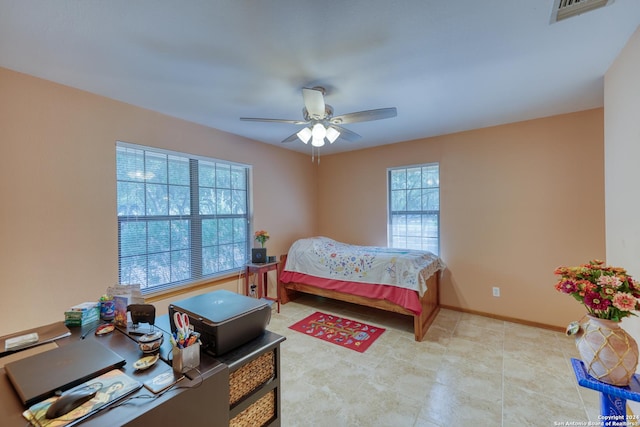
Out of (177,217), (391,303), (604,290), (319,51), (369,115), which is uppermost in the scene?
(319,51)

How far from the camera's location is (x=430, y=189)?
12.4ft

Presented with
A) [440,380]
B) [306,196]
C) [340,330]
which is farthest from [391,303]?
[306,196]

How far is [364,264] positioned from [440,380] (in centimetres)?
137

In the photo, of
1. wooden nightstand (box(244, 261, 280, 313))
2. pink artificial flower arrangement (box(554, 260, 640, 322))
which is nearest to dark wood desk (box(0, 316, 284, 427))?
pink artificial flower arrangement (box(554, 260, 640, 322))

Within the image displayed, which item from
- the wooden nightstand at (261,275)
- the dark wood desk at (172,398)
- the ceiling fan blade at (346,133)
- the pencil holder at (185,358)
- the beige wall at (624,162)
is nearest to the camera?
the dark wood desk at (172,398)

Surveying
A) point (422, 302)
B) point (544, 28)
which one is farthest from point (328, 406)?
point (544, 28)

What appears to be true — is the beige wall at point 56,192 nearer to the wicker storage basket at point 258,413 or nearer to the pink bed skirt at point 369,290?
the pink bed skirt at point 369,290

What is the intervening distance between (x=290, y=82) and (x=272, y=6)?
0.76 metres

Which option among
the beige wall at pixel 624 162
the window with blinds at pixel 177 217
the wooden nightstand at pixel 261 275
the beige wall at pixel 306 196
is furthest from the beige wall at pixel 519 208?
the window with blinds at pixel 177 217

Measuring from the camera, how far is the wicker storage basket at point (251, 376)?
1.04 metres

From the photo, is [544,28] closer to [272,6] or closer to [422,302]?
[272,6]

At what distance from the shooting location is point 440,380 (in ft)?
6.92

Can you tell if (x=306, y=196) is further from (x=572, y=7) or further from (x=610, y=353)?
(x=610, y=353)

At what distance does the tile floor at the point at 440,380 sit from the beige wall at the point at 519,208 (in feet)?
1.57
